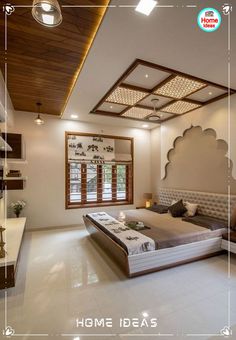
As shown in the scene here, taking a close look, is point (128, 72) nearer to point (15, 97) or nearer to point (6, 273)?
point (15, 97)

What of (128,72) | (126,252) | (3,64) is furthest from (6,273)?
(128,72)

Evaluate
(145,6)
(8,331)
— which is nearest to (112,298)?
(8,331)

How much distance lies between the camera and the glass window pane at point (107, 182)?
18.3 ft

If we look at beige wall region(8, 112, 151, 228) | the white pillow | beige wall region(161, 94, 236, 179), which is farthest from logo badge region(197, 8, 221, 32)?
beige wall region(8, 112, 151, 228)

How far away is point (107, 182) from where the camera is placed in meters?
5.65

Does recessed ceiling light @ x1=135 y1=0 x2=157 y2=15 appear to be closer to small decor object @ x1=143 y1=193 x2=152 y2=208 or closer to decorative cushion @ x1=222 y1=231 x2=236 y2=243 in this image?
decorative cushion @ x1=222 y1=231 x2=236 y2=243

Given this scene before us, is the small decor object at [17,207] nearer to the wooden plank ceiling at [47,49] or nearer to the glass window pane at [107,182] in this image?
the glass window pane at [107,182]

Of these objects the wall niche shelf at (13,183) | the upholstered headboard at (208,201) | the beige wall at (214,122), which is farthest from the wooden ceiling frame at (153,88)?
the wall niche shelf at (13,183)

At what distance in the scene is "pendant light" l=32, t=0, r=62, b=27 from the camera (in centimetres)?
120

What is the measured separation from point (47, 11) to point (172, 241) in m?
3.10

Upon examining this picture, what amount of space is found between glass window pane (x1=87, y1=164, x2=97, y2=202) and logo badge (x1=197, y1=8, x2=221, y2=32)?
4.16 metres

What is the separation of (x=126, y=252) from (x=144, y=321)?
2.62 feet

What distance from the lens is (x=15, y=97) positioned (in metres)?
3.87

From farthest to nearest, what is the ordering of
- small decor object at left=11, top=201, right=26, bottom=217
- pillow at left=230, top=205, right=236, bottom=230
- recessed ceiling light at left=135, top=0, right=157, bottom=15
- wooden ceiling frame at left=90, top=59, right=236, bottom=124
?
small decor object at left=11, top=201, right=26, bottom=217 < pillow at left=230, top=205, right=236, bottom=230 < wooden ceiling frame at left=90, top=59, right=236, bottom=124 < recessed ceiling light at left=135, top=0, right=157, bottom=15
